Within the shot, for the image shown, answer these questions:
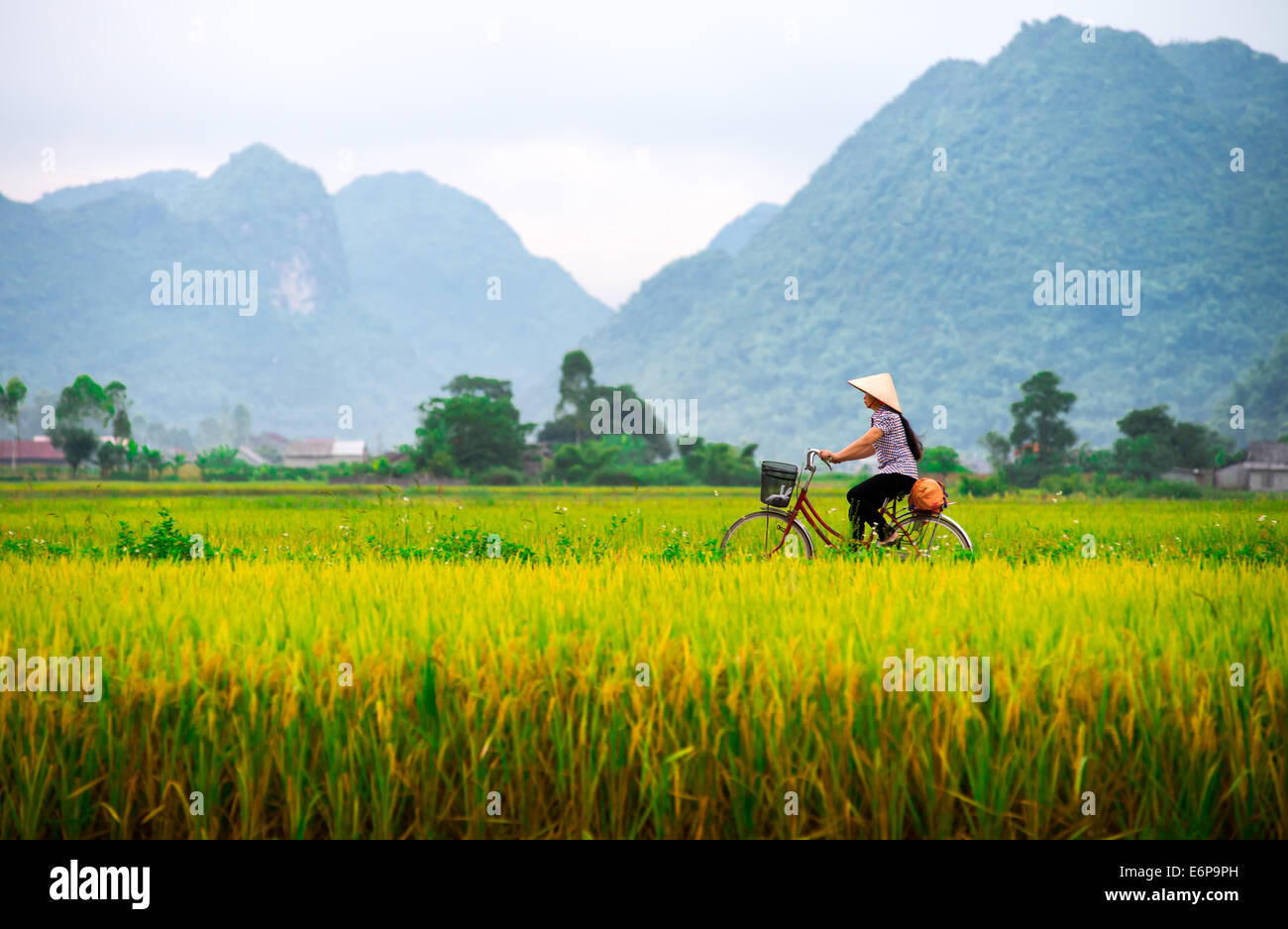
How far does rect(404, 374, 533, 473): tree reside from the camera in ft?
194

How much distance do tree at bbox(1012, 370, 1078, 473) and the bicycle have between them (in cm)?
5539

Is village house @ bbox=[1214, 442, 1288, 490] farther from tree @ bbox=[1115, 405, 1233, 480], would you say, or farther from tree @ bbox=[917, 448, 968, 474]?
tree @ bbox=[917, 448, 968, 474]

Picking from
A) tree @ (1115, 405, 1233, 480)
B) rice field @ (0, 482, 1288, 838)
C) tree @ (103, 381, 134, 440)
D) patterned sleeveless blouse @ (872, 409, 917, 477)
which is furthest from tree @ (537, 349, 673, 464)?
rice field @ (0, 482, 1288, 838)

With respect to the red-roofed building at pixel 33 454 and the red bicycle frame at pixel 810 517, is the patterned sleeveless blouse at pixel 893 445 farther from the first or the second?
the red-roofed building at pixel 33 454

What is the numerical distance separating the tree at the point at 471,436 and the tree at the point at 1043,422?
109ft

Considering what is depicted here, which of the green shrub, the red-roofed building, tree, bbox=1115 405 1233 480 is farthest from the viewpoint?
the red-roofed building

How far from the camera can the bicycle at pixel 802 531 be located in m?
8.46

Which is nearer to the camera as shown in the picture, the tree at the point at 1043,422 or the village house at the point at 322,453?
the tree at the point at 1043,422

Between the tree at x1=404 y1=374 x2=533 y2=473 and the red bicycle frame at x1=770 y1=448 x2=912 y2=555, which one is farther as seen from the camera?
the tree at x1=404 y1=374 x2=533 y2=473

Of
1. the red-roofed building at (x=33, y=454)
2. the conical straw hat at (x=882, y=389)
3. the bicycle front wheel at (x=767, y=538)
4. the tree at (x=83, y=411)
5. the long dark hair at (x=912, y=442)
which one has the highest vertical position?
the tree at (x=83, y=411)

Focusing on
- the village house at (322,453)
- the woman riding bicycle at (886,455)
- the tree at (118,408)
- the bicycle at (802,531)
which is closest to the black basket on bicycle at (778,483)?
the bicycle at (802,531)

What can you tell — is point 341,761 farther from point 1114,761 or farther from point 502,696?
point 1114,761

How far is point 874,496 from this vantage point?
849 cm
